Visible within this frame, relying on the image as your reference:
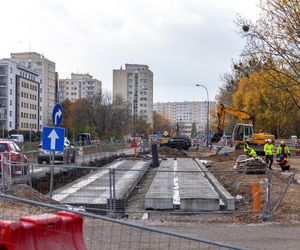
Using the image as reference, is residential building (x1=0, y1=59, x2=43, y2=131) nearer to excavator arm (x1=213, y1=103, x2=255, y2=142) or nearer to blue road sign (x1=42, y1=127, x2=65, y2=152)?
excavator arm (x1=213, y1=103, x2=255, y2=142)

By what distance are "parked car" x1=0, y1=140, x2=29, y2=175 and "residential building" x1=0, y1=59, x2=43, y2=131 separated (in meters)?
88.3

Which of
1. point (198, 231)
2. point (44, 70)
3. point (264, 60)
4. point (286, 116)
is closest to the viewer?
point (198, 231)

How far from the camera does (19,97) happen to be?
412 feet

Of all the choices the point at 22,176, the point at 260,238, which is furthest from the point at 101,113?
the point at 260,238

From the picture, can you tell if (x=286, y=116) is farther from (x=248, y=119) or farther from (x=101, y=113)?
A: (x=101, y=113)

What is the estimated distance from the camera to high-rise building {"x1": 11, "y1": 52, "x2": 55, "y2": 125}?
16050cm

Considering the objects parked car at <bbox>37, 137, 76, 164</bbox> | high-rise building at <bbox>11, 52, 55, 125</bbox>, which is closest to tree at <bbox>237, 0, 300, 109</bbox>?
parked car at <bbox>37, 137, 76, 164</bbox>

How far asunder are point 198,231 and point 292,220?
279 centimetres

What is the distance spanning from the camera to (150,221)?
11.8 meters

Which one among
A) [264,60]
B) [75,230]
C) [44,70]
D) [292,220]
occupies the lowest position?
[292,220]

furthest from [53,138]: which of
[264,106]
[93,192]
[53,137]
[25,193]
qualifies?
[264,106]

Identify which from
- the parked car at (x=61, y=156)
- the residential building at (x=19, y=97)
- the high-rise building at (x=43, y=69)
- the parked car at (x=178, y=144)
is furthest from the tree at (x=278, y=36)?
the high-rise building at (x=43, y=69)

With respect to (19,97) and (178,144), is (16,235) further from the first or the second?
(19,97)

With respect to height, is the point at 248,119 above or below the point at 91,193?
above
